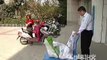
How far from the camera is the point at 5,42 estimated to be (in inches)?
476

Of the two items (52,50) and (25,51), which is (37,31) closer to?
(25,51)

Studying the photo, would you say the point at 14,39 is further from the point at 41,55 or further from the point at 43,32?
the point at 41,55

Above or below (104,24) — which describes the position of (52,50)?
below

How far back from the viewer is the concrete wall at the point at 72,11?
68.0 feet

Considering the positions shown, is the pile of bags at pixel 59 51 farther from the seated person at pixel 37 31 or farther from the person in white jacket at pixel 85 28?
the seated person at pixel 37 31

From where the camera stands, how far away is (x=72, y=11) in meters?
21.0

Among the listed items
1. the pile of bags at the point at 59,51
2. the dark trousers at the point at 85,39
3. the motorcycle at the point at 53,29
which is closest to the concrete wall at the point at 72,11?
the motorcycle at the point at 53,29

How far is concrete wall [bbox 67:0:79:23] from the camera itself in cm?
2073

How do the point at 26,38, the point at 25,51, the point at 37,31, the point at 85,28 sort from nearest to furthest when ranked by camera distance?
the point at 85,28, the point at 25,51, the point at 26,38, the point at 37,31

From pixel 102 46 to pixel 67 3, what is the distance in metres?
11.7

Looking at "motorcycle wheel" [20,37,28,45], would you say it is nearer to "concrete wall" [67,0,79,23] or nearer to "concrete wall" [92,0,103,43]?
"concrete wall" [92,0,103,43]

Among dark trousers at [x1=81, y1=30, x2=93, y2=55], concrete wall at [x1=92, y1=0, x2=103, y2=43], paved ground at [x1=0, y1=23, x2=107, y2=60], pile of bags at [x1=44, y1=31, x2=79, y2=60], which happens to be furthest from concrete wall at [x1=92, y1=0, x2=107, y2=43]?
pile of bags at [x1=44, y1=31, x2=79, y2=60]

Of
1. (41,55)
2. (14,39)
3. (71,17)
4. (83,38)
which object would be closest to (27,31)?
(14,39)

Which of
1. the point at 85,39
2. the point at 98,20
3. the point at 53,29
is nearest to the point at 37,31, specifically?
the point at 53,29
